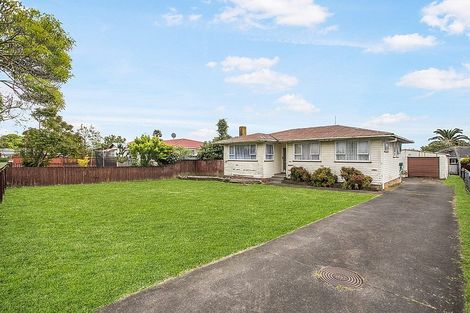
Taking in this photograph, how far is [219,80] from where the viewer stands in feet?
72.0

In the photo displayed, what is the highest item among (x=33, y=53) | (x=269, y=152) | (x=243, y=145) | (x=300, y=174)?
(x=33, y=53)

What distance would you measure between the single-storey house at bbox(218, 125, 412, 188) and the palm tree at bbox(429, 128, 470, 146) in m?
38.1

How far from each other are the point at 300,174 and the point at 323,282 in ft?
47.5

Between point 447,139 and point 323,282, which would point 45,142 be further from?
point 447,139

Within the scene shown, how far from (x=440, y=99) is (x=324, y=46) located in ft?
42.0

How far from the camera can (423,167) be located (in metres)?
23.3

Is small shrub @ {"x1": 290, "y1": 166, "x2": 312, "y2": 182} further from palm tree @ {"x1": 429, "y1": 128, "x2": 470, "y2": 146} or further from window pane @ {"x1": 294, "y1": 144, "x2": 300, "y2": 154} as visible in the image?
palm tree @ {"x1": 429, "y1": 128, "x2": 470, "y2": 146}

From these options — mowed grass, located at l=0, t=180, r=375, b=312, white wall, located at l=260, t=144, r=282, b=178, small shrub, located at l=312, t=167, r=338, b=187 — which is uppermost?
white wall, located at l=260, t=144, r=282, b=178

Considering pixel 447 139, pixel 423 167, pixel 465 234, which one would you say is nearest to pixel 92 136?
pixel 423 167

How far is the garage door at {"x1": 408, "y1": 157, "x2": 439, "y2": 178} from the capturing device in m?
22.7

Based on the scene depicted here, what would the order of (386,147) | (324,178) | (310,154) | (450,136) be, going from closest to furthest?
(386,147)
(324,178)
(310,154)
(450,136)

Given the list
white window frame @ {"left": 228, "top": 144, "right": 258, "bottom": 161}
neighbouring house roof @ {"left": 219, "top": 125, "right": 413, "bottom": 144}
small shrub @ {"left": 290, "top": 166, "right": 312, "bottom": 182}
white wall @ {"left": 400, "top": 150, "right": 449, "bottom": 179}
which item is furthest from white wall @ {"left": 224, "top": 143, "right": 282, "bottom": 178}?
white wall @ {"left": 400, "top": 150, "right": 449, "bottom": 179}

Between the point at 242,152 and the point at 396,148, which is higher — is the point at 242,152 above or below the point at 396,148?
below

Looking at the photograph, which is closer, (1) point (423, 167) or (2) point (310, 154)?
(2) point (310, 154)
